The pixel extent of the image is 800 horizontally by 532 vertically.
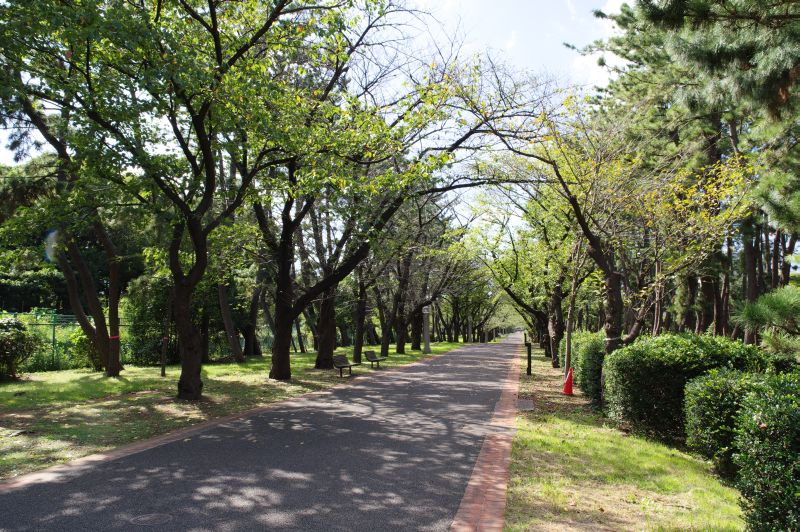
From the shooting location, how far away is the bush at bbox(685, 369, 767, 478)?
5539 mm

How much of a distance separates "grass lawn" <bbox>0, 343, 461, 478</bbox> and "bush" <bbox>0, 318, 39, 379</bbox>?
0.53m

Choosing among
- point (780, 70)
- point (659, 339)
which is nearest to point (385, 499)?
point (659, 339)

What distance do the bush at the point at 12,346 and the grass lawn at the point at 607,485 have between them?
13535 mm

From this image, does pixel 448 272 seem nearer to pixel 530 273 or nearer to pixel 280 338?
pixel 530 273

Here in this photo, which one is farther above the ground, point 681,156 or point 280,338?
point 681,156

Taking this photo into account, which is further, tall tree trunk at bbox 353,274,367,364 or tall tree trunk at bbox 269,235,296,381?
tall tree trunk at bbox 353,274,367,364

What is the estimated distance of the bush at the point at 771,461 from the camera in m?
3.53

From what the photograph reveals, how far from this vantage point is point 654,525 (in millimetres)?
4344

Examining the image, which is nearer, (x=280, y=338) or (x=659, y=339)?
(x=659, y=339)

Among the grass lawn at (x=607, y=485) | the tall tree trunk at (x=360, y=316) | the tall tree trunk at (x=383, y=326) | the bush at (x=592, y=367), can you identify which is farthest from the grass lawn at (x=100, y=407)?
the tall tree trunk at (x=383, y=326)

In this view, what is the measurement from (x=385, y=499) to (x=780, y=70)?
6.75 metres

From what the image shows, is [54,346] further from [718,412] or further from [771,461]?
[771,461]

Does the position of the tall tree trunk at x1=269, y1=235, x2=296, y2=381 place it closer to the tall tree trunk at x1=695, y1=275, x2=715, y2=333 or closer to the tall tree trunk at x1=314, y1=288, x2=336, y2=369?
the tall tree trunk at x1=314, y1=288, x2=336, y2=369

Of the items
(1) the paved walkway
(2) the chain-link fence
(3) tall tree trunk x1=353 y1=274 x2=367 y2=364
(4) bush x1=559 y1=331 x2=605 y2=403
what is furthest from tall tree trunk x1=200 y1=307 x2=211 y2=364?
(4) bush x1=559 y1=331 x2=605 y2=403
